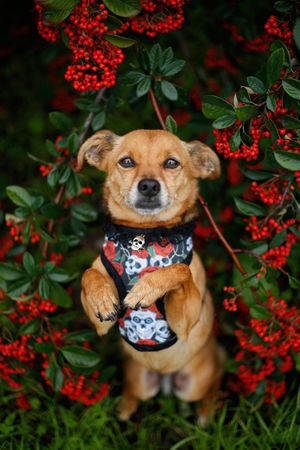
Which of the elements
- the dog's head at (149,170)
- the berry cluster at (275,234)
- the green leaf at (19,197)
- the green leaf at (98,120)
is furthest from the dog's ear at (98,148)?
the berry cluster at (275,234)

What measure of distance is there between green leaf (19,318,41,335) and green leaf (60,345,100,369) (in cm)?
20

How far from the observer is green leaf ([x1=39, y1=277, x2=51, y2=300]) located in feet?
9.17

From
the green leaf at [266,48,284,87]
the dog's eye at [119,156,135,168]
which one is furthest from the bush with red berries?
the dog's eye at [119,156,135,168]

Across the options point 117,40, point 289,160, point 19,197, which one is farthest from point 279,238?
point 19,197

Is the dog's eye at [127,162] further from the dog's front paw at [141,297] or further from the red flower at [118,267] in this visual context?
the dog's front paw at [141,297]

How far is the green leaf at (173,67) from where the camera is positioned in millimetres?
2588

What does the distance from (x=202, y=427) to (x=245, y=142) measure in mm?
1899

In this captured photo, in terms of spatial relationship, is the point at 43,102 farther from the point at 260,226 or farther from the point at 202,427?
the point at 202,427

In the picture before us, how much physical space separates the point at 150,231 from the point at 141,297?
0.46 meters

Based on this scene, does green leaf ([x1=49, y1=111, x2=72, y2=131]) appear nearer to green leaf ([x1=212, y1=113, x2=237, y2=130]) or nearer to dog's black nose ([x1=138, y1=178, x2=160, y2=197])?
dog's black nose ([x1=138, y1=178, x2=160, y2=197])

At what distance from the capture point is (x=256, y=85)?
2316 millimetres

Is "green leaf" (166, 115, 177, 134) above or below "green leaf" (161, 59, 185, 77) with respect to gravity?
below

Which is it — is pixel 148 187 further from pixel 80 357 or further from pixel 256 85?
pixel 80 357

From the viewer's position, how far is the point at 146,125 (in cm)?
490
